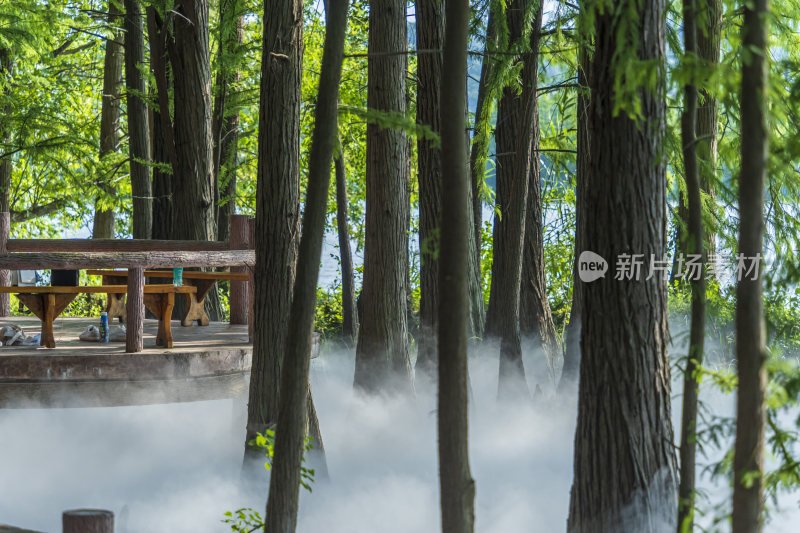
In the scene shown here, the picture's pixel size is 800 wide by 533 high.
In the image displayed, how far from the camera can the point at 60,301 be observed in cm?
712

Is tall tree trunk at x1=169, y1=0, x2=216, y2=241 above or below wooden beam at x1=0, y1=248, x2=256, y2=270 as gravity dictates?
above

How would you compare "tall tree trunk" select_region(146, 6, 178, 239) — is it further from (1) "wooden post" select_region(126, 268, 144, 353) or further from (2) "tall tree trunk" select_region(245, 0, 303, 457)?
(2) "tall tree trunk" select_region(245, 0, 303, 457)

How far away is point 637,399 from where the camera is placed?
4477mm

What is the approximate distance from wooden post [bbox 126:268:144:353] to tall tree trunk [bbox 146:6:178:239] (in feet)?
15.2

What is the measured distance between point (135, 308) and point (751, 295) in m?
4.89

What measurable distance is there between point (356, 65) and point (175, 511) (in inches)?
504

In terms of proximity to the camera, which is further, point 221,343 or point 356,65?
point 356,65

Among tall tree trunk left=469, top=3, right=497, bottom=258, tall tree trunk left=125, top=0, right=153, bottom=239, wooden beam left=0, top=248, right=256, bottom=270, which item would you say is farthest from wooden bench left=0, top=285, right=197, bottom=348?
tall tree trunk left=125, top=0, right=153, bottom=239

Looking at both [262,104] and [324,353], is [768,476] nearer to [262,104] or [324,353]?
[262,104]

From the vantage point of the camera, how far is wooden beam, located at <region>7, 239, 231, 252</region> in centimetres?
921

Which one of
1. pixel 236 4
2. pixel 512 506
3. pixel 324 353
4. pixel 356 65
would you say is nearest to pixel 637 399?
pixel 512 506

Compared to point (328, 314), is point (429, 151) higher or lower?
higher

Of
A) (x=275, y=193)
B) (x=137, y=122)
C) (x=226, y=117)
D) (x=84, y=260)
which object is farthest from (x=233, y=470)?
(x=226, y=117)

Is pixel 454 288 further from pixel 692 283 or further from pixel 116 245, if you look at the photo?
pixel 116 245
